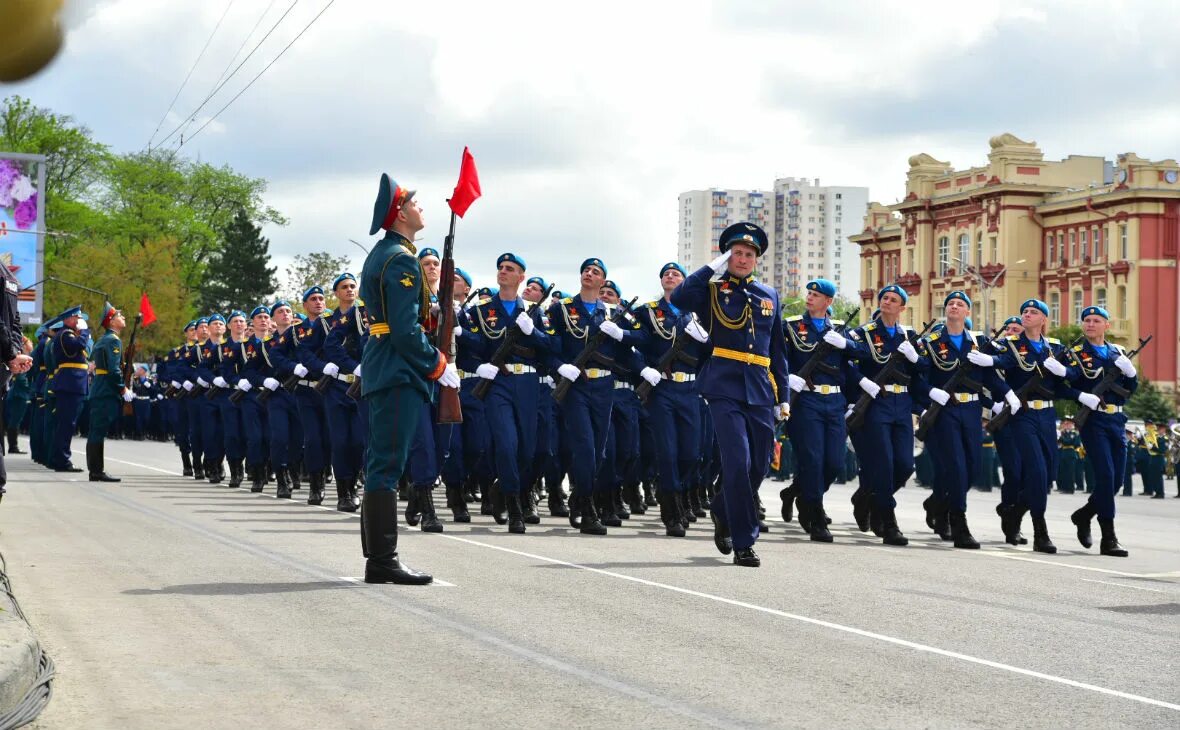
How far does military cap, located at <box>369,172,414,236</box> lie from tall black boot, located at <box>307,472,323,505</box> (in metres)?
8.28

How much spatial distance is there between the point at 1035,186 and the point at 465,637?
313ft

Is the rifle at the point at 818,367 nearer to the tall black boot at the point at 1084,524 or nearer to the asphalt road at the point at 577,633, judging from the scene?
the asphalt road at the point at 577,633

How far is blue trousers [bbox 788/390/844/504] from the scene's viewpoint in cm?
1466

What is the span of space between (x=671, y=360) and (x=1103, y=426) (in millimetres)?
3764

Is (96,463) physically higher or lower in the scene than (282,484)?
higher

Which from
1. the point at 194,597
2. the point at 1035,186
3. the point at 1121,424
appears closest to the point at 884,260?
the point at 1035,186

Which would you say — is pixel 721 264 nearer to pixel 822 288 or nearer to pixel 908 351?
pixel 908 351

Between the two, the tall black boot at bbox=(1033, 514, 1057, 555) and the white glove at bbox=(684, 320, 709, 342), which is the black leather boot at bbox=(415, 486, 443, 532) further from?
the tall black boot at bbox=(1033, 514, 1057, 555)

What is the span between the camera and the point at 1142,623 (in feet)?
28.9

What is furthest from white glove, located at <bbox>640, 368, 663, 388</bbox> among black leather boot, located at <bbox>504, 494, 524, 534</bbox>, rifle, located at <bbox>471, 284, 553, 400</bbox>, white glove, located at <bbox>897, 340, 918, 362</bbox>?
white glove, located at <bbox>897, 340, 918, 362</bbox>

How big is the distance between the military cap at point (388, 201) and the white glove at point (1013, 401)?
24.0ft

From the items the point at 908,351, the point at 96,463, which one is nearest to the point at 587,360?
the point at 908,351

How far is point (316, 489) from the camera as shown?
56.4 ft

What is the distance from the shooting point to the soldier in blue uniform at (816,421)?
570 inches
